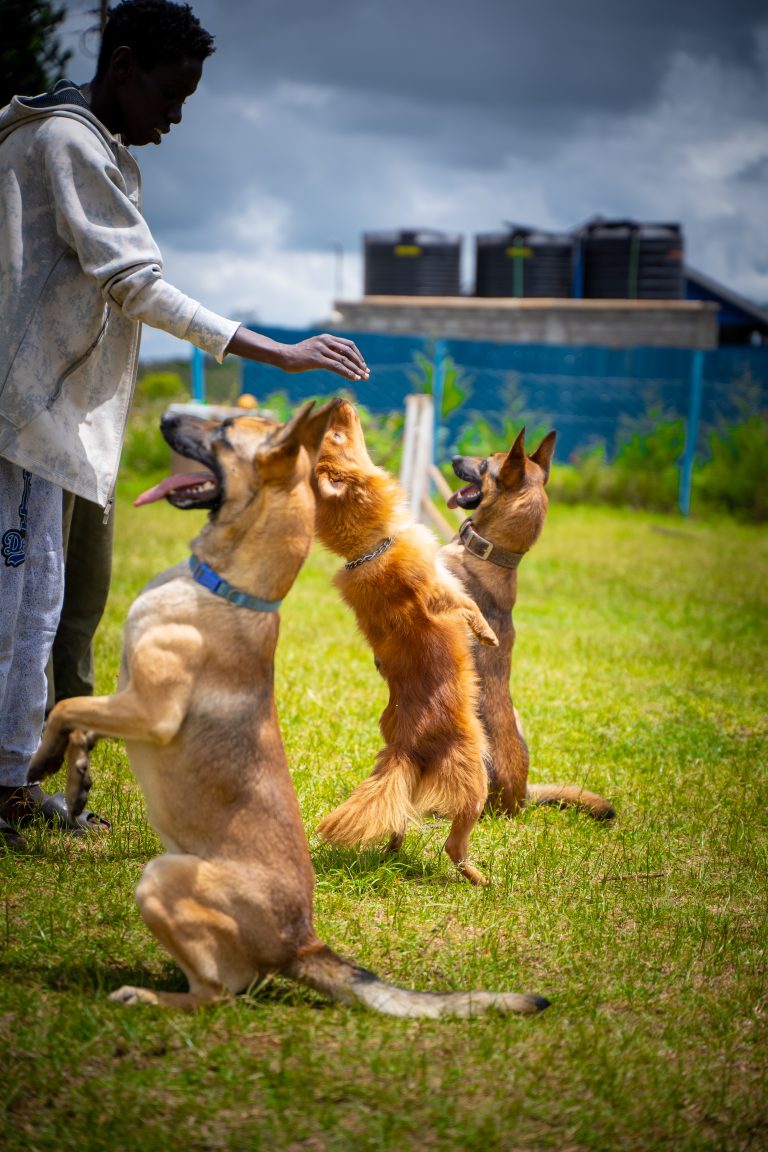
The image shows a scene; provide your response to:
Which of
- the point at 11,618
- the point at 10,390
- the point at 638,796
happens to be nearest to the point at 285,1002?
the point at 11,618

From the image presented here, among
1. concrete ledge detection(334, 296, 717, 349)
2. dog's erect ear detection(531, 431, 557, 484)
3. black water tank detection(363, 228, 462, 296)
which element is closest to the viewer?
dog's erect ear detection(531, 431, 557, 484)

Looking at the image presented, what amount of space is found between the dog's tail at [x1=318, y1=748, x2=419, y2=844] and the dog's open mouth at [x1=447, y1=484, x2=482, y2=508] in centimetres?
141

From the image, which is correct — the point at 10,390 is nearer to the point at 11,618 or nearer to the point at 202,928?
the point at 11,618

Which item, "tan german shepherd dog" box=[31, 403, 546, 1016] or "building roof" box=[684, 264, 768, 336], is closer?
"tan german shepherd dog" box=[31, 403, 546, 1016]

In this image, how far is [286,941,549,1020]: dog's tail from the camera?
2.91 metres

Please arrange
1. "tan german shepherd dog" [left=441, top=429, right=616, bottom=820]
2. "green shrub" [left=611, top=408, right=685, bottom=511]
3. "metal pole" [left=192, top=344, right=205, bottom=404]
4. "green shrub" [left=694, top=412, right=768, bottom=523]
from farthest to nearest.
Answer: "green shrub" [left=611, top=408, right=685, bottom=511] < "green shrub" [left=694, top=412, right=768, bottom=523] < "metal pole" [left=192, top=344, right=205, bottom=404] < "tan german shepherd dog" [left=441, top=429, right=616, bottom=820]

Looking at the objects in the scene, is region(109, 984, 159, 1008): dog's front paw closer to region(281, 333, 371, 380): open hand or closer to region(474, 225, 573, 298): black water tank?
region(281, 333, 371, 380): open hand

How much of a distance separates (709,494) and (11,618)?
53.1 ft

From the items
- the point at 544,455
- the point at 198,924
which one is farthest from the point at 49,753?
the point at 544,455

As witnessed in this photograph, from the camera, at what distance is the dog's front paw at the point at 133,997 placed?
298 cm

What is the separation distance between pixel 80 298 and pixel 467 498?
6.92 ft

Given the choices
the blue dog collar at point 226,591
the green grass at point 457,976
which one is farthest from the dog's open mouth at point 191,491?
the green grass at point 457,976

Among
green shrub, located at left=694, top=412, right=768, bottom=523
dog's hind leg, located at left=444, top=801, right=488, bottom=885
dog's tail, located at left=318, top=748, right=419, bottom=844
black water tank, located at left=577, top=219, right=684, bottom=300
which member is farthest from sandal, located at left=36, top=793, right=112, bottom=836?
black water tank, located at left=577, top=219, right=684, bottom=300

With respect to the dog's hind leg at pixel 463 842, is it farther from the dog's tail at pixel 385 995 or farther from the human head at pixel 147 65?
the human head at pixel 147 65
